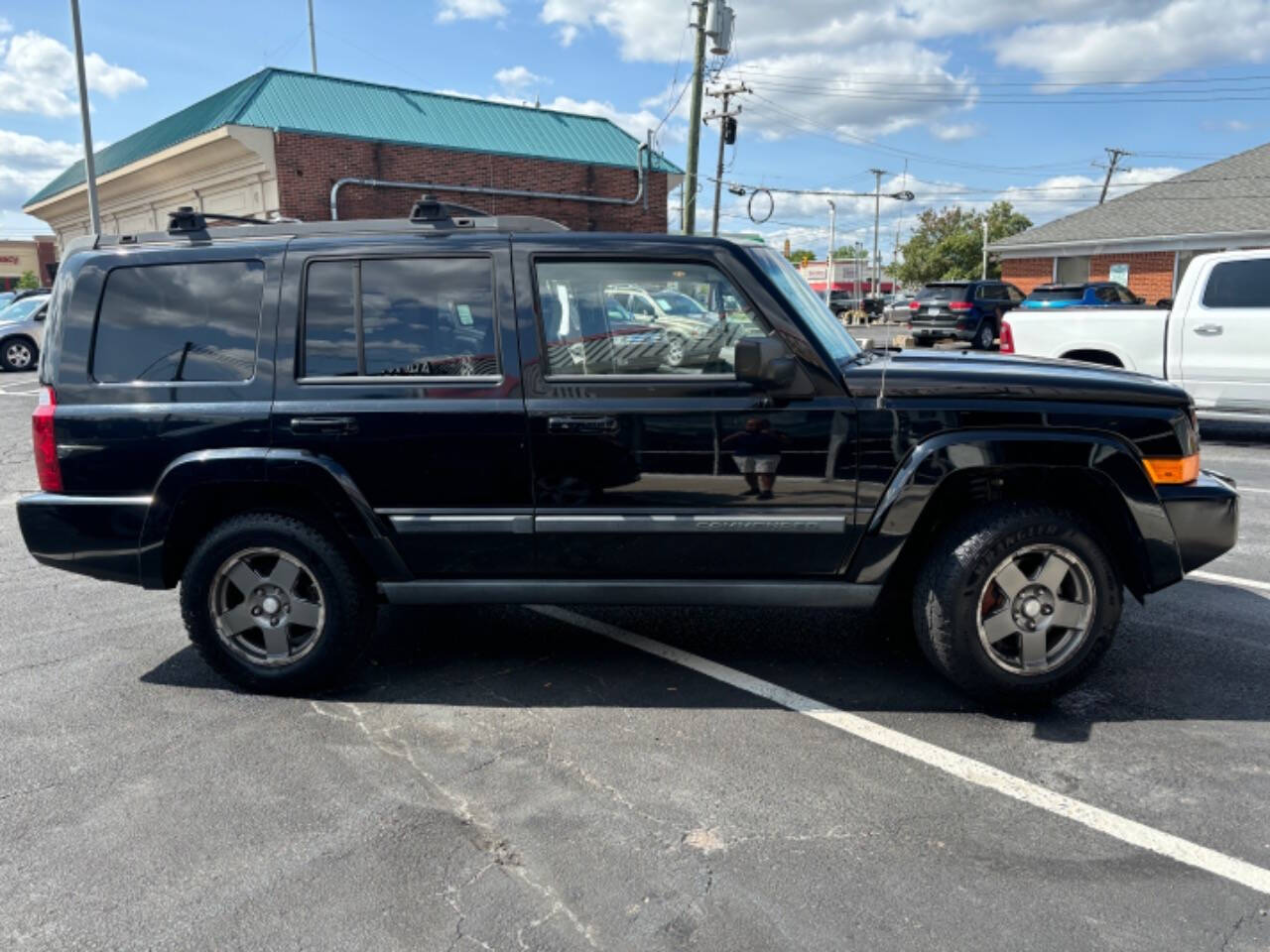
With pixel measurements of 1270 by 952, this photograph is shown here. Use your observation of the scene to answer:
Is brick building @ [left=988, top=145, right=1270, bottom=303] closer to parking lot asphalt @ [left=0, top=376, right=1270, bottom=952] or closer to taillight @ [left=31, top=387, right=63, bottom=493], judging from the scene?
parking lot asphalt @ [left=0, top=376, right=1270, bottom=952]

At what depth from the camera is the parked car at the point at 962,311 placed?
25391 mm

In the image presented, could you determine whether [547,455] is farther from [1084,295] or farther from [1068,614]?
[1084,295]

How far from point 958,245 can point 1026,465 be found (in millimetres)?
77819

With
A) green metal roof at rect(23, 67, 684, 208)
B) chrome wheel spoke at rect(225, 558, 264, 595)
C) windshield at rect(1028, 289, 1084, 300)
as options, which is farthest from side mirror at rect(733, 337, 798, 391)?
windshield at rect(1028, 289, 1084, 300)

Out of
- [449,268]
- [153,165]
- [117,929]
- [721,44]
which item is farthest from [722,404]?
[153,165]

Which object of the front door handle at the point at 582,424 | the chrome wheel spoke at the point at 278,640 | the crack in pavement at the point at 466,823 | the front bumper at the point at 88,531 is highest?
the front door handle at the point at 582,424

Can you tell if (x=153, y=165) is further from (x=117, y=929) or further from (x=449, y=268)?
(x=117, y=929)

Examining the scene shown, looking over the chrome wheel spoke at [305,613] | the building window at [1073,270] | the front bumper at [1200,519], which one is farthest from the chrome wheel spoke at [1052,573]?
the building window at [1073,270]

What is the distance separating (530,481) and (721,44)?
20827 mm

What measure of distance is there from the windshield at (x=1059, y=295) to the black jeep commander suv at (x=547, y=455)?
2109 cm

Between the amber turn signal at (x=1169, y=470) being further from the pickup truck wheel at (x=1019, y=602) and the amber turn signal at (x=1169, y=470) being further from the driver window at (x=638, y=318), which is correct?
the driver window at (x=638, y=318)

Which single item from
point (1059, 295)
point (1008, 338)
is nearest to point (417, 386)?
point (1008, 338)

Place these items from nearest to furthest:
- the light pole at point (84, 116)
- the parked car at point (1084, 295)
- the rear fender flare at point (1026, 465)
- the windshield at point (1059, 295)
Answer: the rear fender flare at point (1026, 465)
the light pole at point (84, 116)
the parked car at point (1084, 295)
the windshield at point (1059, 295)

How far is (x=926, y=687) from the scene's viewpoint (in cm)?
408
